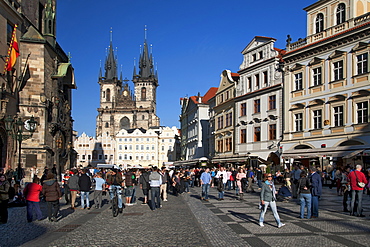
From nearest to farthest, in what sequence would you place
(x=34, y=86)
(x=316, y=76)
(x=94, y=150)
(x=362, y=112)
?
(x=362, y=112) < (x=34, y=86) < (x=316, y=76) < (x=94, y=150)

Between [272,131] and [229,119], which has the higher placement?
[229,119]

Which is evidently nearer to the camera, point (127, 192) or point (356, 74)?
point (127, 192)

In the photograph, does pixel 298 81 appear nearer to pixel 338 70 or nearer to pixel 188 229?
pixel 338 70

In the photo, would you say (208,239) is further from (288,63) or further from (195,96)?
(195,96)

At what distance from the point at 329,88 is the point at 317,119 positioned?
2.76 m

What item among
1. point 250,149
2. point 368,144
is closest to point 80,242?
point 368,144

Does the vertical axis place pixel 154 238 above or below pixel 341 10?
below

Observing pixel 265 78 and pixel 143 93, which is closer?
pixel 265 78

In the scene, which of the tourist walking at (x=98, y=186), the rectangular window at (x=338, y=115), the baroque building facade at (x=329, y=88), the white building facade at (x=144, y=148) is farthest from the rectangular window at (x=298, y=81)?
the white building facade at (x=144, y=148)

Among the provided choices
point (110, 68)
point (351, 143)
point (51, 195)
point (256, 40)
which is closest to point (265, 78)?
point (256, 40)

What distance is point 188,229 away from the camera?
430 inches

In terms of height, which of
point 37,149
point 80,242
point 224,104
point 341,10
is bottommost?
point 80,242

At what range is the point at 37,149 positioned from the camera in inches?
1272

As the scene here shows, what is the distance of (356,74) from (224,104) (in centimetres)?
2043
